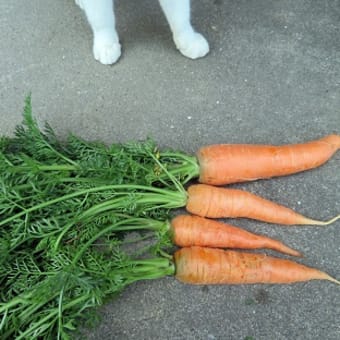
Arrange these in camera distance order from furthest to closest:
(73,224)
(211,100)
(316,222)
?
(211,100) → (316,222) → (73,224)

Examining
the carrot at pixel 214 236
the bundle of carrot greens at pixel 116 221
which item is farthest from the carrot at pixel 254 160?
the carrot at pixel 214 236

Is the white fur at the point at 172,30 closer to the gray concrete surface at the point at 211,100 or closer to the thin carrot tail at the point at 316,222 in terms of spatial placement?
the gray concrete surface at the point at 211,100

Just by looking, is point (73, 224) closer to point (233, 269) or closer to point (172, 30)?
point (233, 269)

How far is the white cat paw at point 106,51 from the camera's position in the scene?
1.38m

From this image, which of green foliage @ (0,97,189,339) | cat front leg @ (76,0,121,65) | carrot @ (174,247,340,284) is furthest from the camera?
cat front leg @ (76,0,121,65)

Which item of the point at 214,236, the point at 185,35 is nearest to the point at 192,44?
the point at 185,35

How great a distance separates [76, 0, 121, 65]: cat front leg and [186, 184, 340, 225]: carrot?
54 centimetres

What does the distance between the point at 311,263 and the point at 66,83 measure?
34.8 inches

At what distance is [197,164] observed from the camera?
113 centimetres

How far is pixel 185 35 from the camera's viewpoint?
4.50 ft

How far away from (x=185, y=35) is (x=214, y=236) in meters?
0.64

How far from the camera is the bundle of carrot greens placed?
947 mm

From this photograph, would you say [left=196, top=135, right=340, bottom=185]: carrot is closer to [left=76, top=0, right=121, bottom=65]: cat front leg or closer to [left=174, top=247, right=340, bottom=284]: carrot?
[left=174, top=247, right=340, bottom=284]: carrot

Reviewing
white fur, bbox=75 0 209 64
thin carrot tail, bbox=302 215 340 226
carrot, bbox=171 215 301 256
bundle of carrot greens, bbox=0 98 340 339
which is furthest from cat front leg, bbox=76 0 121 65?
thin carrot tail, bbox=302 215 340 226
